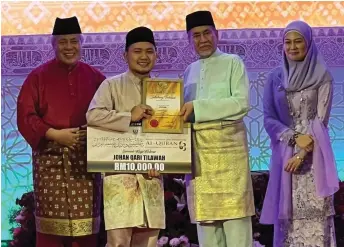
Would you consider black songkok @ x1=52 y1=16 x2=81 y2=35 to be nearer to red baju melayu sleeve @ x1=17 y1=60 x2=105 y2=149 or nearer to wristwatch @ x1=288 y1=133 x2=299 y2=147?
red baju melayu sleeve @ x1=17 y1=60 x2=105 y2=149

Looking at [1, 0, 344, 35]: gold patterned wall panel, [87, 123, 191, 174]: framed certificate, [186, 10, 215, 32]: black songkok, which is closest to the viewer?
[87, 123, 191, 174]: framed certificate

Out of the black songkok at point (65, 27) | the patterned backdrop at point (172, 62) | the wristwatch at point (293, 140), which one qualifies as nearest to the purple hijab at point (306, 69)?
the wristwatch at point (293, 140)

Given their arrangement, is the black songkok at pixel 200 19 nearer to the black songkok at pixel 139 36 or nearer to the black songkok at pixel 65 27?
the black songkok at pixel 139 36

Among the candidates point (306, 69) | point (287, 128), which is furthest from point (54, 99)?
point (306, 69)

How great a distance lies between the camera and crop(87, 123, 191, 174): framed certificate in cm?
377

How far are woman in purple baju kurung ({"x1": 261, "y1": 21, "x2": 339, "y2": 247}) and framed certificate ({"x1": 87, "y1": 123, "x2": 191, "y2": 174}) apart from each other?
26.1 inches

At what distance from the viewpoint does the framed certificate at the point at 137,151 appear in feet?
12.4

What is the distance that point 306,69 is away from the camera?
13.5 feet

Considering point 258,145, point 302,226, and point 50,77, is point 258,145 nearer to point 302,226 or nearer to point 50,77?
point 302,226

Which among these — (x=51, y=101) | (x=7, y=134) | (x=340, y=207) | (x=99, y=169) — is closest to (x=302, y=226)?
(x=340, y=207)

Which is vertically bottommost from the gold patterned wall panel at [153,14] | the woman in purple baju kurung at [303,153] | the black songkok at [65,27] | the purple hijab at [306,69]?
the woman in purple baju kurung at [303,153]

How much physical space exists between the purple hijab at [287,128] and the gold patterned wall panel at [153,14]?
3.43ft

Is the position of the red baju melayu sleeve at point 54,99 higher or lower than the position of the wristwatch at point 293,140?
higher

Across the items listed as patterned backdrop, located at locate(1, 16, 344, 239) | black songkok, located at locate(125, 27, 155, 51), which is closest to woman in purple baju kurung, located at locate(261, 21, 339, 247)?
black songkok, located at locate(125, 27, 155, 51)
